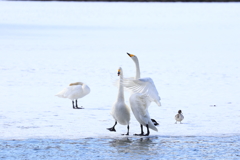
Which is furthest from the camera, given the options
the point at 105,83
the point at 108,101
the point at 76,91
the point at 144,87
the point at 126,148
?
the point at 105,83

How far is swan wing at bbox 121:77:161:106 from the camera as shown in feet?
18.9

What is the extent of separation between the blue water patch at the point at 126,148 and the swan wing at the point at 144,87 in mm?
561

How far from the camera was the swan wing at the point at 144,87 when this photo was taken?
18.9 feet

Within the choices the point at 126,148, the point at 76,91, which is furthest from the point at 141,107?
the point at 76,91

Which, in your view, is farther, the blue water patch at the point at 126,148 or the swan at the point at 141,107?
the swan at the point at 141,107

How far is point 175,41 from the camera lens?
21.7 metres

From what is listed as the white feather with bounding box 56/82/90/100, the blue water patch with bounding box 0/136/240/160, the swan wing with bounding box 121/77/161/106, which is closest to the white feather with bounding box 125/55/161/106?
the swan wing with bounding box 121/77/161/106

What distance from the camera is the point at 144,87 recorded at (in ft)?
19.1

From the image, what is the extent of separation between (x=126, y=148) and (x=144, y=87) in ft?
3.04

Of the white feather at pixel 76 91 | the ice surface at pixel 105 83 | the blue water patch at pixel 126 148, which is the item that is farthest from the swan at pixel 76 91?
the blue water patch at pixel 126 148

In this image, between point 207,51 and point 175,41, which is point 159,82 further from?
point 175,41

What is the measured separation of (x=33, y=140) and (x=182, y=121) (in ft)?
7.62

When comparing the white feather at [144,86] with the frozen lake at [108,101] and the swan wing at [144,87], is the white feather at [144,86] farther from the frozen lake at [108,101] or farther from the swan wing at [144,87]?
the frozen lake at [108,101]

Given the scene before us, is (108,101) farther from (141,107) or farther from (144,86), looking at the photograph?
(144,86)
